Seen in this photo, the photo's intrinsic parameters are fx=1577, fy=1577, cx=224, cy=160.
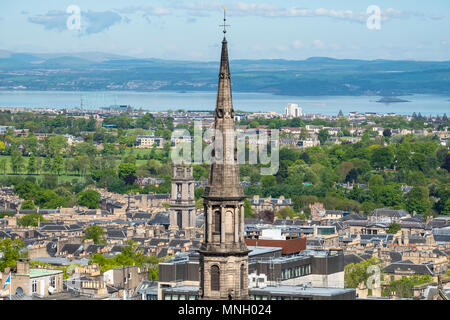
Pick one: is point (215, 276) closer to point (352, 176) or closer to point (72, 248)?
point (72, 248)

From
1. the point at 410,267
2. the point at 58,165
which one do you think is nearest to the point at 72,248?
the point at 410,267

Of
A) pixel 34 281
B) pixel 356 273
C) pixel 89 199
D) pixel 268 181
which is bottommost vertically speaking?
pixel 268 181

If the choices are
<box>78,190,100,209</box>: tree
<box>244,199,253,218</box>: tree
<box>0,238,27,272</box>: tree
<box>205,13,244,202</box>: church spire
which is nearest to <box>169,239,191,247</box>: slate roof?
<box>0,238,27,272</box>: tree

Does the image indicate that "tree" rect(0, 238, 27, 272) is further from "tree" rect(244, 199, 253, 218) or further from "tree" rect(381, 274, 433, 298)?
"tree" rect(244, 199, 253, 218)

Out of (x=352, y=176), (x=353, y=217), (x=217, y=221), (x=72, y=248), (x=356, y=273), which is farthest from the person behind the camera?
(x=352, y=176)

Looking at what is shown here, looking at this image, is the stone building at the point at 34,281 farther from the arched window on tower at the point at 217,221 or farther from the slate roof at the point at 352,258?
the slate roof at the point at 352,258

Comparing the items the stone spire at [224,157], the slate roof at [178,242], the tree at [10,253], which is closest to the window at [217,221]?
the stone spire at [224,157]
